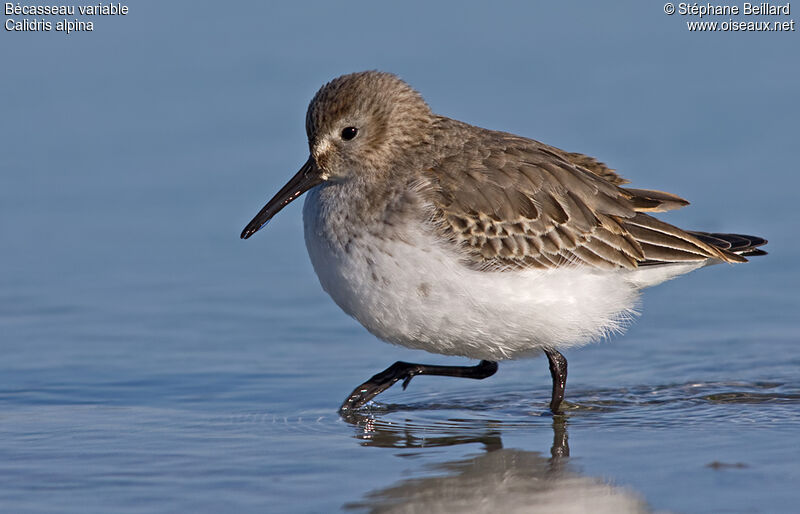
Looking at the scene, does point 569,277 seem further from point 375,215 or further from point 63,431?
point 63,431

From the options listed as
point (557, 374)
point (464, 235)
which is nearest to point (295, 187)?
point (464, 235)

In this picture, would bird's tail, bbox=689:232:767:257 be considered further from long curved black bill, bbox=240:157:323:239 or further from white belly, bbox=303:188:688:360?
long curved black bill, bbox=240:157:323:239

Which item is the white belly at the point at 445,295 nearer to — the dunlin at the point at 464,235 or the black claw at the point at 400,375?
the dunlin at the point at 464,235

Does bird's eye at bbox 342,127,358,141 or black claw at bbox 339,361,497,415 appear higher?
bird's eye at bbox 342,127,358,141

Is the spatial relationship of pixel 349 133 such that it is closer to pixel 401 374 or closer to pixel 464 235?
pixel 464 235

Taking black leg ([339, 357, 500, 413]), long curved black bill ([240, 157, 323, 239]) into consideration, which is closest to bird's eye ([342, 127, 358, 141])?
long curved black bill ([240, 157, 323, 239])

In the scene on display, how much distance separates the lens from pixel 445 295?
825 centimetres

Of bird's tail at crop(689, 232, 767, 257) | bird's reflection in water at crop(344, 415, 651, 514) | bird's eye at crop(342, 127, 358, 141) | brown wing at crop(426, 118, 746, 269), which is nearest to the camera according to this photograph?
bird's reflection in water at crop(344, 415, 651, 514)

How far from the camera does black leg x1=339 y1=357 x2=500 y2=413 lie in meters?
9.02

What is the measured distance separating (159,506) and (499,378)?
3.64 m

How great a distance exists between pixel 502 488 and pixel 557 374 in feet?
6.48

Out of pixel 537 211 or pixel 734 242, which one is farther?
pixel 734 242

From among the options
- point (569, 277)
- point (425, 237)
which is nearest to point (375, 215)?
point (425, 237)

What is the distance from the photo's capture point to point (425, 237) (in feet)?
27.2
